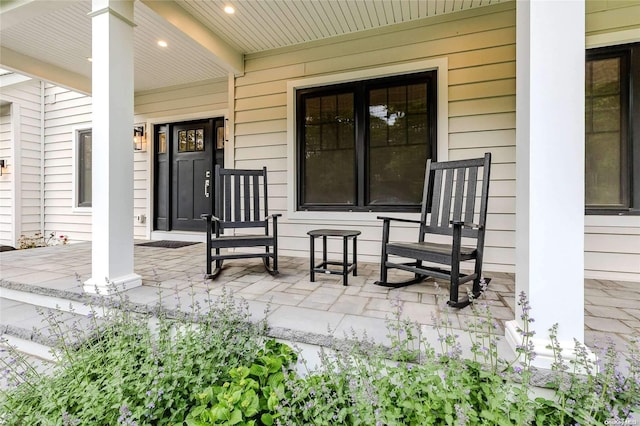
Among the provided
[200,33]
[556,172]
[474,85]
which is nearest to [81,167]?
[200,33]

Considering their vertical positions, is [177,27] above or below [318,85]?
above

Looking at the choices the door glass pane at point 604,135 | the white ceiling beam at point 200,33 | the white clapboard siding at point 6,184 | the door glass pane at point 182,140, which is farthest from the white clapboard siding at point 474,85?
the white clapboard siding at point 6,184

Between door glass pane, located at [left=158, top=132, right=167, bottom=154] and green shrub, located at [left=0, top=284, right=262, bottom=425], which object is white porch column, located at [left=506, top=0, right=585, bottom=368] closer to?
green shrub, located at [left=0, top=284, right=262, bottom=425]

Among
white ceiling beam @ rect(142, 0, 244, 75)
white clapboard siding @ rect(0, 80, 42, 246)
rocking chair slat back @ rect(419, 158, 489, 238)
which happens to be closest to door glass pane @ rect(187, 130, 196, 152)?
white ceiling beam @ rect(142, 0, 244, 75)

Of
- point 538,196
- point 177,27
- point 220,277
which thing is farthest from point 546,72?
point 177,27

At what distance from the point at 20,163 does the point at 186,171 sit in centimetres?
338

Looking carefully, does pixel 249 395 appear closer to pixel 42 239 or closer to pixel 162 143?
pixel 162 143

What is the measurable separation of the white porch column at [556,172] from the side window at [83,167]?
6614 millimetres

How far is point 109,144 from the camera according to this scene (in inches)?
87.9

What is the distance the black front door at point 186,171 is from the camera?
15.6 feet

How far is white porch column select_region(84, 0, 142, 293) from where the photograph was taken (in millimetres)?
2221

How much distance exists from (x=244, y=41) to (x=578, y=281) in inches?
151

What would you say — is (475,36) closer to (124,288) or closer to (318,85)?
(318,85)

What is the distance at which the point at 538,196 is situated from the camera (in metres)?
1.28
